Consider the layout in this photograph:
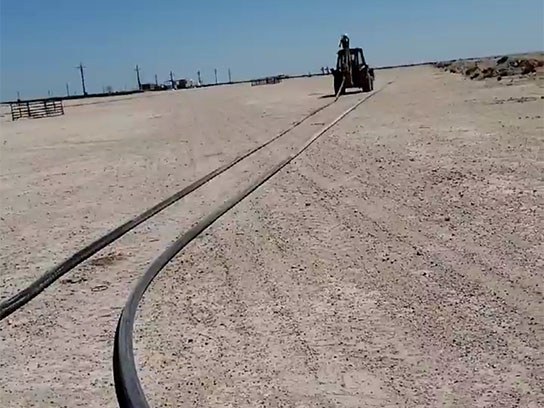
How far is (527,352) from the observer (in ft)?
14.7

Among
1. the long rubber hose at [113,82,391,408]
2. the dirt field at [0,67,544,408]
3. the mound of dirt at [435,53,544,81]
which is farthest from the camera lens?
the mound of dirt at [435,53,544,81]

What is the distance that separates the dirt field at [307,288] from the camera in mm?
4332

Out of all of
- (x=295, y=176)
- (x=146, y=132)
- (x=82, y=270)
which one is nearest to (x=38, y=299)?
(x=82, y=270)

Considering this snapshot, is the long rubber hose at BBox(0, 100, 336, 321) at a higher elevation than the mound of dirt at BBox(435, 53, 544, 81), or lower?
higher

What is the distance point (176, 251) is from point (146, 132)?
17798 mm

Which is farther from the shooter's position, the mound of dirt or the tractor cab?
the mound of dirt

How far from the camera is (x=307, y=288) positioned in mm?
5973

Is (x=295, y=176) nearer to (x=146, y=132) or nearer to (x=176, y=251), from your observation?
(x=176, y=251)

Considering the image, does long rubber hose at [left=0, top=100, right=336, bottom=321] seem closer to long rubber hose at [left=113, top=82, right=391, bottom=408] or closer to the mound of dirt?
long rubber hose at [left=113, top=82, right=391, bottom=408]

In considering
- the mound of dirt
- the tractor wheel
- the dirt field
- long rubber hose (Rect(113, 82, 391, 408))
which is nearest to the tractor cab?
the tractor wheel

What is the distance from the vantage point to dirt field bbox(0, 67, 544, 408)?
4.33m

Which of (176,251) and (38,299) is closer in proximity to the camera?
(38,299)

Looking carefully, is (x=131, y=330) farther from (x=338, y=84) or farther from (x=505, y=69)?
(x=505, y=69)

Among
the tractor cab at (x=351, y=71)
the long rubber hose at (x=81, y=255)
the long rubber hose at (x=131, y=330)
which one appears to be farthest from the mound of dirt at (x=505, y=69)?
the long rubber hose at (x=131, y=330)
